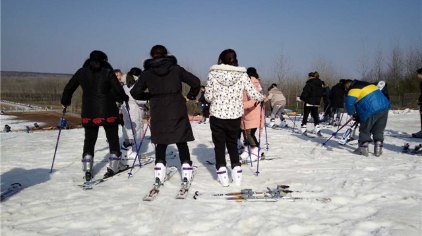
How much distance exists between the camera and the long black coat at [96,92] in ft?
16.4

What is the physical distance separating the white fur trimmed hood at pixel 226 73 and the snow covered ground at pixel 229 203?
1516 mm

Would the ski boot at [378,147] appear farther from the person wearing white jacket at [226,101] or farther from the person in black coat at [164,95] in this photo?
the person in black coat at [164,95]

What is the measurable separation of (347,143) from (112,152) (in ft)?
19.9

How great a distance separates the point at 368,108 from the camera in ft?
22.1

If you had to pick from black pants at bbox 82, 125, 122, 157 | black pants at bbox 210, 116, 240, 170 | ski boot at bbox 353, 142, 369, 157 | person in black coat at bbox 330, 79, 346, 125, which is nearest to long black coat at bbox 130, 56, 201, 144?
black pants at bbox 210, 116, 240, 170

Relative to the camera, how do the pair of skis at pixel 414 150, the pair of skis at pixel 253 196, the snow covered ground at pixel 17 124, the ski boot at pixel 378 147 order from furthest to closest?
the snow covered ground at pixel 17 124 < the pair of skis at pixel 414 150 < the ski boot at pixel 378 147 < the pair of skis at pixel 253 196

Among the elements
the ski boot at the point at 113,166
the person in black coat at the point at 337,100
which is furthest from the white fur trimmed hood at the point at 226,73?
the person in black coat at the point at 337,100

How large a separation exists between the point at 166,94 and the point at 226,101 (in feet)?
2.81

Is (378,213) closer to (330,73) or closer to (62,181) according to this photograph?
(62,181)

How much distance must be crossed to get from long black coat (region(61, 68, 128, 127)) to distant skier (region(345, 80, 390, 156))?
467 cm

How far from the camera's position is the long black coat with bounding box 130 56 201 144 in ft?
14.6

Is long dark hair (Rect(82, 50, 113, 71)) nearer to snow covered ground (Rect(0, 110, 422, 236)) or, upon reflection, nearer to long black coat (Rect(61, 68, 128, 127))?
long black coat (Rect(61, 68, 128, 127))

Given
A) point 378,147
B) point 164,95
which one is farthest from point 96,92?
point 378,147

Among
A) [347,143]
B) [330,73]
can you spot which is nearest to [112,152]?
[347,143]
